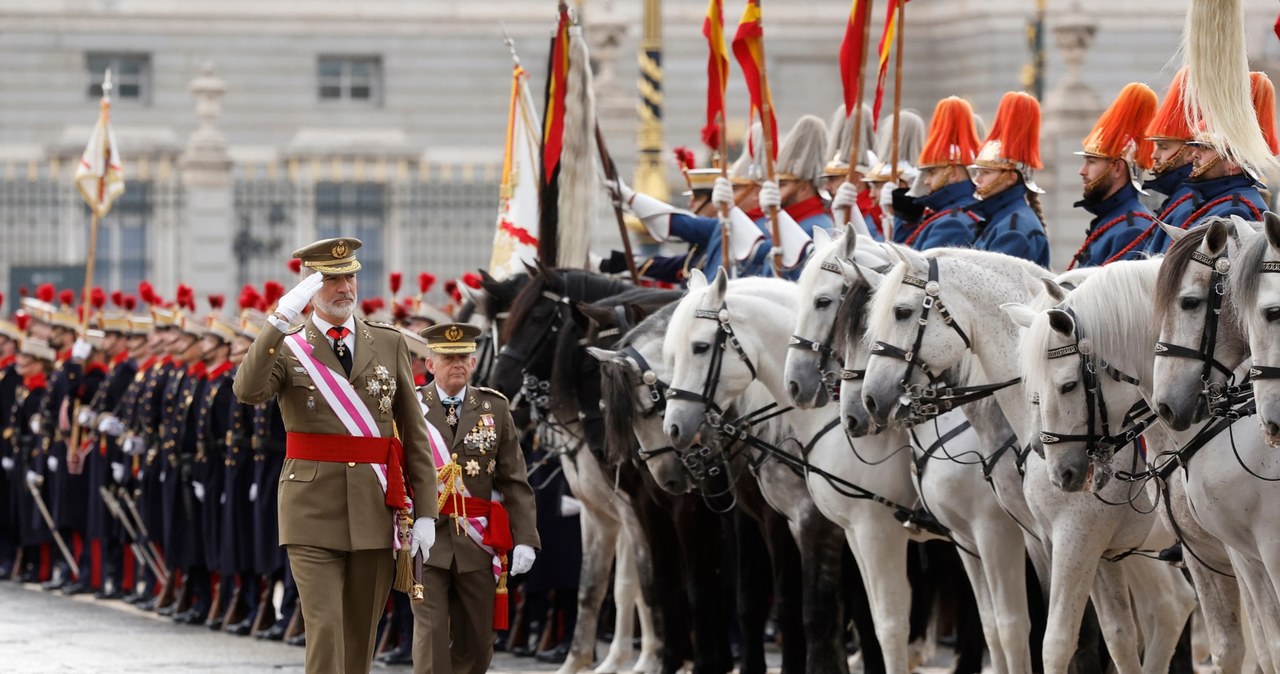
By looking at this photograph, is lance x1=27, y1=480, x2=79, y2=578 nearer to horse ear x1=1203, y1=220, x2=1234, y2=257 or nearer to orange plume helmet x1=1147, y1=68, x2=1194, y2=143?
orange plume helmet x1=1147, y1=68, x2=1194, y2=143

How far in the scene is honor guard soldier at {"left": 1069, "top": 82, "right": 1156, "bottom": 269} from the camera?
9.60 meters

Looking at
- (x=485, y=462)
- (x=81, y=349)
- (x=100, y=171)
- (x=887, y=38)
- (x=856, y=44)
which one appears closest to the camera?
(x=485, y=462)

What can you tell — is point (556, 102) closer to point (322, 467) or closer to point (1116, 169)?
point (1116, 169)

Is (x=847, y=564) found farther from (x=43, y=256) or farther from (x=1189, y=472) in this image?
(x=43, y=256)

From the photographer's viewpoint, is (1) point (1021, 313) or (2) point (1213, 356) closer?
(2) point (1213, 356)

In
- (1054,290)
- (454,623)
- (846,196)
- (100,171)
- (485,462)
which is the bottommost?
(454,623)

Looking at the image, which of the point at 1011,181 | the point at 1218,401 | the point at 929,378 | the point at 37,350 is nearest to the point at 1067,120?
the point at 37,350

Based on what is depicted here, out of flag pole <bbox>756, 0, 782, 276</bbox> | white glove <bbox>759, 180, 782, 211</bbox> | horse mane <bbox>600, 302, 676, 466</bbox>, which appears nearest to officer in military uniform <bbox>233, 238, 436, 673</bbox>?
horse mane <bbox>600, 302, 676, 466</bbox>

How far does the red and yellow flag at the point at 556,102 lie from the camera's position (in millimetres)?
13109

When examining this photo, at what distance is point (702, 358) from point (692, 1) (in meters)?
27.5

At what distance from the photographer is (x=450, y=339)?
30.9ft

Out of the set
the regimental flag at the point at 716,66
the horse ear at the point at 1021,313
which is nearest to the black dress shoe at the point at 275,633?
the regimental flag at the point at 716,66

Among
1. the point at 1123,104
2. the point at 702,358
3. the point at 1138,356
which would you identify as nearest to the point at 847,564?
the point at 702,358

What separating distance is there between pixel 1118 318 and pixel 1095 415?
1.07ft
